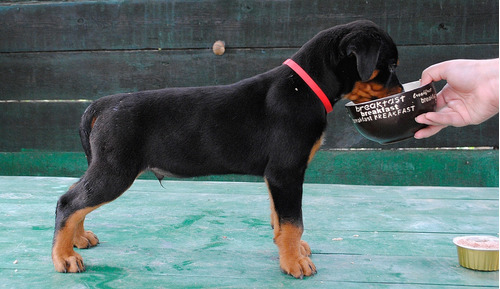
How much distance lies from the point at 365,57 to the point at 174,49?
2.58 m

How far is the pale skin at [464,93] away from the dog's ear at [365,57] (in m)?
0.33

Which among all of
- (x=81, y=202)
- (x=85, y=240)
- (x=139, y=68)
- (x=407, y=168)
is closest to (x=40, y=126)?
(x=139, y=68)

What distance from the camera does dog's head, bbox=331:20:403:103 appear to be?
231 cm

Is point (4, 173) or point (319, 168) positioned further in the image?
point (4, 173)

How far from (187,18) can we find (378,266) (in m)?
2.95

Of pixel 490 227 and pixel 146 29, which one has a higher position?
pixel 146 29

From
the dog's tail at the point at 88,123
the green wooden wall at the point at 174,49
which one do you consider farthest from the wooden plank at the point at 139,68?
the dog's tail at the point at 88,123

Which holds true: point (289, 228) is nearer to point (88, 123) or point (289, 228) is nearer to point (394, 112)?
point (394, 112)

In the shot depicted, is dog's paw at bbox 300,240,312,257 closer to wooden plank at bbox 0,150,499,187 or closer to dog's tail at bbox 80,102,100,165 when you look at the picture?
dog's tail at bbox 80,102,100,165

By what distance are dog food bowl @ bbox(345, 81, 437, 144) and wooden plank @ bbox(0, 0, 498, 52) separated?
2.04m

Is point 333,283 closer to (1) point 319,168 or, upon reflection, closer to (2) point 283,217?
(2) point 283,217

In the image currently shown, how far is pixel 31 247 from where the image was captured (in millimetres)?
2621

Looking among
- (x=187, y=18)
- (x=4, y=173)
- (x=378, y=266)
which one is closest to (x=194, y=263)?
(x=378, y=266)

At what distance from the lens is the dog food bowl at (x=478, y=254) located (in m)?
2.24
